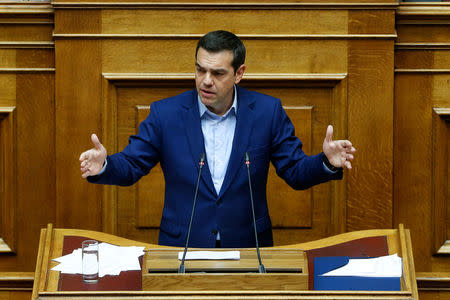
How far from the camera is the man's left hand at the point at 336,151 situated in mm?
2213

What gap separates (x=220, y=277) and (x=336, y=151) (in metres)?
0.61

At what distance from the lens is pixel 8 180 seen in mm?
3160

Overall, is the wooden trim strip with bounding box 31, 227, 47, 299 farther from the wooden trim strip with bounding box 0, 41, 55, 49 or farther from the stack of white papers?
the wooden trim strip with bounding box 0, 41, 55, 49

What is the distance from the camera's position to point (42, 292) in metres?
1.79

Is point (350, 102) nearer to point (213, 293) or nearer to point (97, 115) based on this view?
point (97, 115)

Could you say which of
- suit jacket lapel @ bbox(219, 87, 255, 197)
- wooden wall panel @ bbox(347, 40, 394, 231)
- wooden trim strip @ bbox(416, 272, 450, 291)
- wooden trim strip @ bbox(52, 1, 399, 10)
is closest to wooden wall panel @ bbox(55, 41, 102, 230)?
wooden trim strip @ bbox(52, 1, 399, 10)

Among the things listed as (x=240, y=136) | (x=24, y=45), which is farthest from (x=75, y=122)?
(x=240, y=136)

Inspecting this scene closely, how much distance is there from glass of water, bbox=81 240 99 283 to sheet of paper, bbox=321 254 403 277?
58 cm

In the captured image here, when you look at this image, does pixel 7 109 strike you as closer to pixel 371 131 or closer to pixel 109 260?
pixel 109 260

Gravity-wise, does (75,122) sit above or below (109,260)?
above

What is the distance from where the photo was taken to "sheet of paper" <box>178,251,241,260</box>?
2.01 metres

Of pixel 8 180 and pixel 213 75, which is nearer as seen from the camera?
pixel 213 75

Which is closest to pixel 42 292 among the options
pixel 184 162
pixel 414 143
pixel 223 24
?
pixel 184 162

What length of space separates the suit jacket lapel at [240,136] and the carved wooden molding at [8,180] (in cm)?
105
